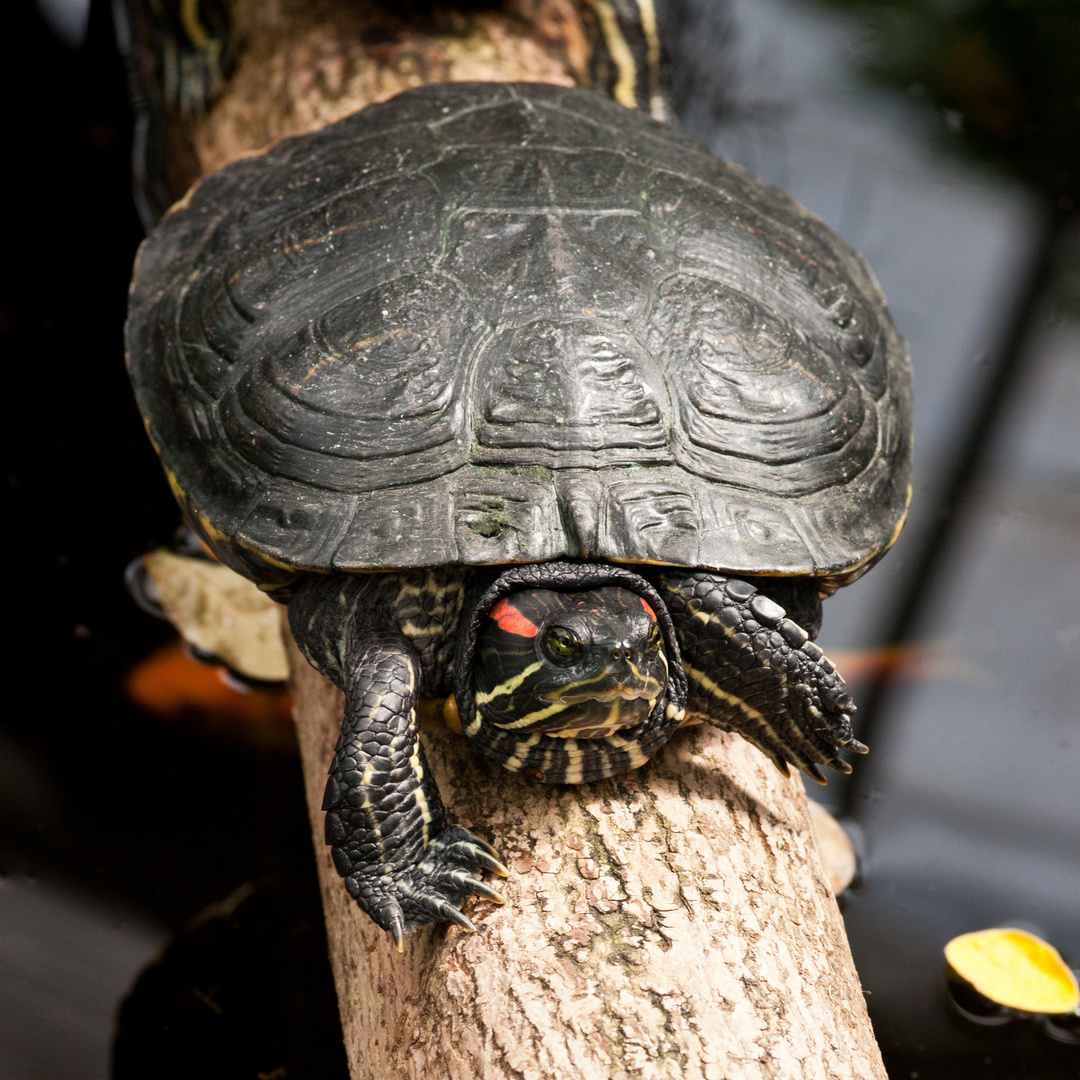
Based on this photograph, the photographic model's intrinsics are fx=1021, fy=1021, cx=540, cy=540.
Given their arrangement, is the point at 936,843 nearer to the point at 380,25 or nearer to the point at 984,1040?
the point at 984,1040

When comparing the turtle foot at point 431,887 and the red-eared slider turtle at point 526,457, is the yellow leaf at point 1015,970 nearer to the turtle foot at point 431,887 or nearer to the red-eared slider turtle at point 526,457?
the red-eared slider turtle at point 526,457

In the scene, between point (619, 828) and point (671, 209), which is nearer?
point (619, 828)

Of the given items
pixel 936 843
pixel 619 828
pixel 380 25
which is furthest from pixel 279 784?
pixel 380 25

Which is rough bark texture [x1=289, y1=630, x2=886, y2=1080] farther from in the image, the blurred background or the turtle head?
the blurred background

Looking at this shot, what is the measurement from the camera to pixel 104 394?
13.0 ft

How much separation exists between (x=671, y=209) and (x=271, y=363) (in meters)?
1.07

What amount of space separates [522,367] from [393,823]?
3.19 ft

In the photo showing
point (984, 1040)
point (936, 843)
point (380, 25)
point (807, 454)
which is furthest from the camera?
point (380, 25)

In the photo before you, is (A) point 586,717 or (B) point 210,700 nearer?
(A) point 586,717

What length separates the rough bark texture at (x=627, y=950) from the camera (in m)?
1.70

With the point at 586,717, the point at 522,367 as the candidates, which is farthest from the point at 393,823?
the point at 522,367

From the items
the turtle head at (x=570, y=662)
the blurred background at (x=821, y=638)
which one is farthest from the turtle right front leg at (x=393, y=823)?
the blurred background at (x=821, y=638)

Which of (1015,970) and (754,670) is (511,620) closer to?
(754,670)

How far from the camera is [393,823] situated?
197 cm
